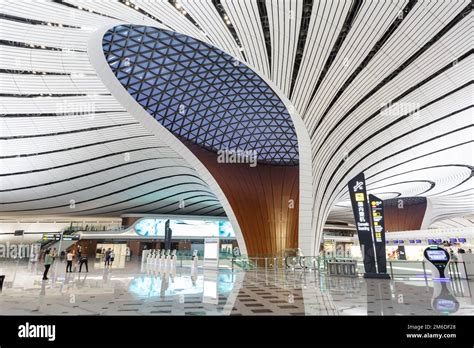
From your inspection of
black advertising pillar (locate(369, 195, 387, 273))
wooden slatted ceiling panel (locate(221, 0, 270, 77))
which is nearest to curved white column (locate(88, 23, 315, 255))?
wooden slatted ceiling panel (locate(221, 0, 270, 77))

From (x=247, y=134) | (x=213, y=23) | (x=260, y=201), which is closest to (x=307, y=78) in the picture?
(x=213, y=23)

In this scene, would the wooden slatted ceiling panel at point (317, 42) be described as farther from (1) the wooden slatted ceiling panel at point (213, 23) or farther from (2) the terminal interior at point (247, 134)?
(1) the wooden slatted ceiling panel at point (213, 23)

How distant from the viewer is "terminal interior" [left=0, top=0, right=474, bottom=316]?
10852mm

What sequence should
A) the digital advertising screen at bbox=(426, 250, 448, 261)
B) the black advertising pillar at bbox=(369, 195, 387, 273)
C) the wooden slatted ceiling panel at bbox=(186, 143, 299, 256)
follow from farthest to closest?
the wooden slatted ceiling panel at bbox=(186, 143, 299, 256)
the black advertising pillar at bbox=(369, 195, 387, 273)
the digital advertising screen at bbox=(426, 250, 448, 261)

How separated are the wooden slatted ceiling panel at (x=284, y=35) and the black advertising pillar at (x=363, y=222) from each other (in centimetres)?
736

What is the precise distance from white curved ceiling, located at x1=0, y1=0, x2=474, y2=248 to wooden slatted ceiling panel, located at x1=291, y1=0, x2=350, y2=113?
0.05 meters

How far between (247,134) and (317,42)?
55.1ft

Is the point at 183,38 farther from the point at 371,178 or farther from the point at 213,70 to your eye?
the point at 371,178

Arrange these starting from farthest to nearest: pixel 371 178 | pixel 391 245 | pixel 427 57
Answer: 1. pixel 391 245
2. pixel 371 178
3. pixel 427 57

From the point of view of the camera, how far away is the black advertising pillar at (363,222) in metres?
15.9

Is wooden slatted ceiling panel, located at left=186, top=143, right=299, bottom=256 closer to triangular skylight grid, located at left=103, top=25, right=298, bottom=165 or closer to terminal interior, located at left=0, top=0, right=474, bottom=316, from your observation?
terminal interior, located at left=0, top=0, right=474, bottom=316

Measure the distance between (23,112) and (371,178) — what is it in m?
31.2

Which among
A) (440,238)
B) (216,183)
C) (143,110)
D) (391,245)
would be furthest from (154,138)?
(391,245)

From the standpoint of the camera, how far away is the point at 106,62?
18.2 metres
